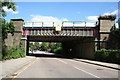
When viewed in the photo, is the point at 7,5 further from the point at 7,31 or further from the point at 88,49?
the point at 88,49

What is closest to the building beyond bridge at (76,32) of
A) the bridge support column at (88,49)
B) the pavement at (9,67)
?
the bridge support column at (88,49)

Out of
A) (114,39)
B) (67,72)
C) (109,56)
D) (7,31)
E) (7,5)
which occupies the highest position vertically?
(7,5)

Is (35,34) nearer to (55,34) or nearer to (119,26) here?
(55,34)

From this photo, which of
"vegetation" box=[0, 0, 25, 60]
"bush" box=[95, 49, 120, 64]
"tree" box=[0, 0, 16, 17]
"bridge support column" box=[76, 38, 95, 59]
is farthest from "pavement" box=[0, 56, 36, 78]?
"bridge support column" box=[76, 38, 95, 59]

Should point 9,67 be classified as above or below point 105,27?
below

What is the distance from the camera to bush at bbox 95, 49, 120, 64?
26.2m

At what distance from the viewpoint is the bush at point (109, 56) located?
26250 mm

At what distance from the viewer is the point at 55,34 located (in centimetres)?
4059

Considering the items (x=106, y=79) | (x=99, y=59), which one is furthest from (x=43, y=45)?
(x=106, y=79)

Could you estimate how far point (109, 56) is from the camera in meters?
29.0

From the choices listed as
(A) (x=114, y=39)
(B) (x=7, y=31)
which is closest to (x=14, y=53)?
(B) (x=7, y=31)

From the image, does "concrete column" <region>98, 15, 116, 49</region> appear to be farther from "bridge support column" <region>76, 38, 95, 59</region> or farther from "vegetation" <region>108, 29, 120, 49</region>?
"bridge support column" <region>76, 38, 95, 59</region>

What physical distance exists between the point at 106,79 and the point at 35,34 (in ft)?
101

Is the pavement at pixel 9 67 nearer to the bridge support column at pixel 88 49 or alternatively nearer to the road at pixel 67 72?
the road at pixel 67 72
